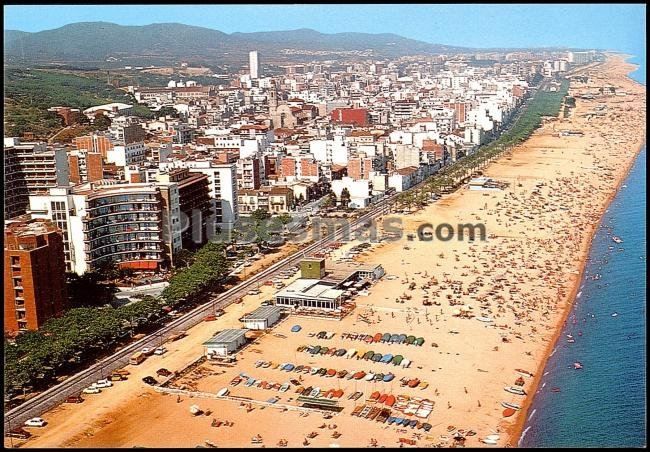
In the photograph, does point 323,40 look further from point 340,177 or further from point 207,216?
point 207,216

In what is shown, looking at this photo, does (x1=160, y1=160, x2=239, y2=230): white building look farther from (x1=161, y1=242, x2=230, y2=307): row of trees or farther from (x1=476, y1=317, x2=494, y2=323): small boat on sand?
(x1=476, y1=317, x2=494, y2=323): small boat on sand

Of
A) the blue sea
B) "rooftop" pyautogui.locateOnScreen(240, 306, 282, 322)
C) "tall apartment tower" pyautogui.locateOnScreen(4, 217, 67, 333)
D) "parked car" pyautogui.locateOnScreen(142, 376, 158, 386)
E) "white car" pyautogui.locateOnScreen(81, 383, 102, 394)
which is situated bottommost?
the blue sea

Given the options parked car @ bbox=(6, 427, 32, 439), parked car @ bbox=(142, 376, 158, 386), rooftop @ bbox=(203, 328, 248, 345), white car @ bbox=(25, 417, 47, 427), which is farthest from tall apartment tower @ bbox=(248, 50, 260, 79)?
parked car @ bbox=(6, 427, 32, 439)

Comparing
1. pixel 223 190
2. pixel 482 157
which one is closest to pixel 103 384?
pixel 223 190

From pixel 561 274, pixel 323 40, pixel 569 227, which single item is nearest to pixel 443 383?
pixel 561 274

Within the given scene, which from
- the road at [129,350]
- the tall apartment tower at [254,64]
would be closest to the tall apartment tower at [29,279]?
the road at [129,350]

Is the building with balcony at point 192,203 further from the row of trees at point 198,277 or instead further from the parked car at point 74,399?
the parked car at point 74,399
